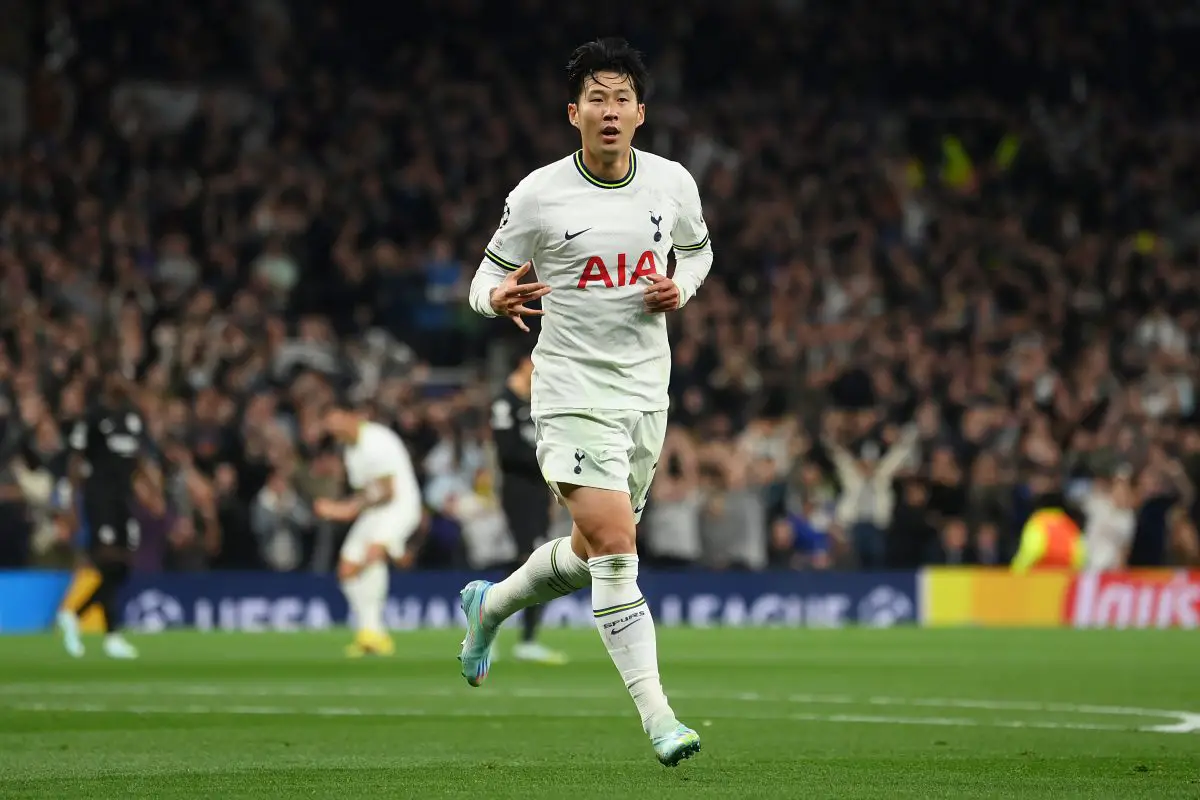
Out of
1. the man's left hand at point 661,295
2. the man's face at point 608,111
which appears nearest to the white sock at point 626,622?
the man's left hand at point 661,295

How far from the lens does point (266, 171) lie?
26.5 metres

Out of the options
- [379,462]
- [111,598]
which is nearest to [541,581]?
[379,462]

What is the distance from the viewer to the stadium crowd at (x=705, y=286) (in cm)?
2338

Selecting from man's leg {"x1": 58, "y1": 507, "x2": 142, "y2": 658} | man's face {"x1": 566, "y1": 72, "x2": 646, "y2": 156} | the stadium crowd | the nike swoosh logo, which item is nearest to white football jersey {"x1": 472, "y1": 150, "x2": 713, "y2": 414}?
man's face {"x1": 566, "y1": 72, "x2": 646, "y2": 156}

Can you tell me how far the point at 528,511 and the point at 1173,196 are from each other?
16793mm

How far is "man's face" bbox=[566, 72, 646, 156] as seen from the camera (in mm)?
8297

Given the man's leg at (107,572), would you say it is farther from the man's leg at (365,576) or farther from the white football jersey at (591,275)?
the white football jersey at (591,275)

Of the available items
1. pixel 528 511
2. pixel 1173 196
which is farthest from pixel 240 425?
pixel 1173 196

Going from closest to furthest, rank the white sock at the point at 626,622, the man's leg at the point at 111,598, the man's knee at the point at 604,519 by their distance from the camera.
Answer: the white sock at the point at 626,622 → the man's knee at the point at 604,519 → the man's leg at the point at 111,598

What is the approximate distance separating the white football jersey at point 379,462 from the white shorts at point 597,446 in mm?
10280

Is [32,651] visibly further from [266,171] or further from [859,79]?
[859,79]

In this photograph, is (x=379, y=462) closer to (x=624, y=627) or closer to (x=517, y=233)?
(x=517, y=233)

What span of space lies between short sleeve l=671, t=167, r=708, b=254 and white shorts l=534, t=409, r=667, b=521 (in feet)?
2.48

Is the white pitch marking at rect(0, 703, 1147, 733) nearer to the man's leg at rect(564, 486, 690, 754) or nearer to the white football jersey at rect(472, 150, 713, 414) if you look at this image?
the man's leg at rect(564, 486, 690, 754)
